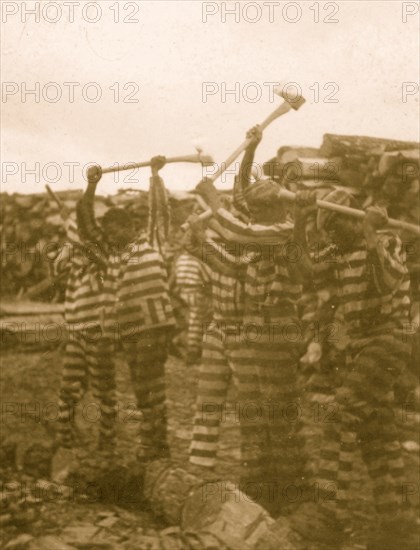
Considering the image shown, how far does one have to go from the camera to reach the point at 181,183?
3.36 m

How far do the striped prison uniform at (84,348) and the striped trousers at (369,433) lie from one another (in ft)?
3.48

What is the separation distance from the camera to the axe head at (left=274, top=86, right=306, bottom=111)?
323 cm

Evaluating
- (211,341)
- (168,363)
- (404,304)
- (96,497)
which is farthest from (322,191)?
(96,497)

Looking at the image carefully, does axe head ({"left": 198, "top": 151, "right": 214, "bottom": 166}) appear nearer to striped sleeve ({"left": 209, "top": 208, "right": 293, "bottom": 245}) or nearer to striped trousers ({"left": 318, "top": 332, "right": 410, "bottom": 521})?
striped sleeve ({"left": 209, "top": 208, "right": 293, "bottom": 245})

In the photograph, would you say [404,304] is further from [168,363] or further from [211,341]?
[168,363]

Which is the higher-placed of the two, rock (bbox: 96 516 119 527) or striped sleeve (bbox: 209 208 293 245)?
striped sleeve (bbox: 209 208 293 245)

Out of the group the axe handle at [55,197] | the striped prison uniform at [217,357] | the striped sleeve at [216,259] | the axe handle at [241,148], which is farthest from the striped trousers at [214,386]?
the axe handle at [55,197]

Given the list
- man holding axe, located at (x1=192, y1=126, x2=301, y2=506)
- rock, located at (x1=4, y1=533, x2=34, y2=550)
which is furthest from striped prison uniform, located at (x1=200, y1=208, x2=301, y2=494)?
rock, located at (x1=4, y1=533, x2=34, y2=550)

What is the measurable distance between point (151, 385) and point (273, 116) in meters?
1.39

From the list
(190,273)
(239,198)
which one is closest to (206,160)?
(239,198)

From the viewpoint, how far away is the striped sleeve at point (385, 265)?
10.2 feet

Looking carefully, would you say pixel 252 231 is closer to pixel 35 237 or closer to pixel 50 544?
pixel 35 237

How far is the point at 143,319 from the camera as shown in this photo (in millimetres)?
3410

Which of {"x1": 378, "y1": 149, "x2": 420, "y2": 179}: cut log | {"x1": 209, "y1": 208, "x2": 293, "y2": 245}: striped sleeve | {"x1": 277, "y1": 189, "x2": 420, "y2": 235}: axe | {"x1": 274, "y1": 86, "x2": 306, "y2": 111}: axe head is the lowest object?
{"x1": 209, "y1": 208, "x2": 293, "y2": 245}: striped sleeve
